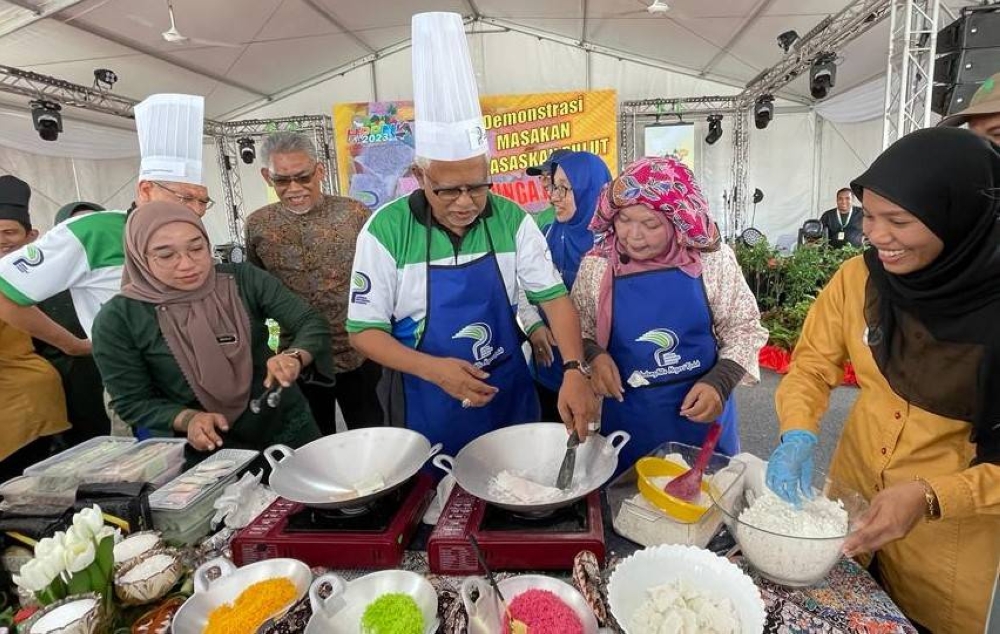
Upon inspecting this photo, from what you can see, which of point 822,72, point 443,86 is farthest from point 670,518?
point 822,72

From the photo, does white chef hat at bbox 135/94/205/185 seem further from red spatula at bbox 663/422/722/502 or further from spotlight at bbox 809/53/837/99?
spotlight at bbox 809/53/837/99

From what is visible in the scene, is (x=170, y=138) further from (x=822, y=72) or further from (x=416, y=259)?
(x=822, y=72)

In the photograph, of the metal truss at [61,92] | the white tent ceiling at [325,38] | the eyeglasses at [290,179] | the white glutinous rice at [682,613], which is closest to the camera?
the white glutinous rice at [682,613]

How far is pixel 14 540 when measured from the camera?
1180 millimetres

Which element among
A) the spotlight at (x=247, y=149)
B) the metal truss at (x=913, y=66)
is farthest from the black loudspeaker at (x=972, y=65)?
the spotlight at (x=247, y=149)

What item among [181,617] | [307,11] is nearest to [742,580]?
[181,617]

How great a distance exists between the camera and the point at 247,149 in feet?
31.0

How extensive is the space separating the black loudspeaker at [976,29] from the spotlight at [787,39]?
302cm

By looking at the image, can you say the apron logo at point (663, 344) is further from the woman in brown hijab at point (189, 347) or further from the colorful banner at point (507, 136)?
the colorful banner at point (507, 136)

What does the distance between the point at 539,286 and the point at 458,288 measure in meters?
0.26

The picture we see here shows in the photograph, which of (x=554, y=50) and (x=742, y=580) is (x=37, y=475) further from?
(x=554, y=50)

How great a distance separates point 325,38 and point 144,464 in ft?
26.6

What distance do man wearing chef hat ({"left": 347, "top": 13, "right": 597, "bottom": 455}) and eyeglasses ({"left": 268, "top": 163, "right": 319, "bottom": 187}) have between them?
94 cm

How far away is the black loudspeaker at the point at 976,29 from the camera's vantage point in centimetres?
339
